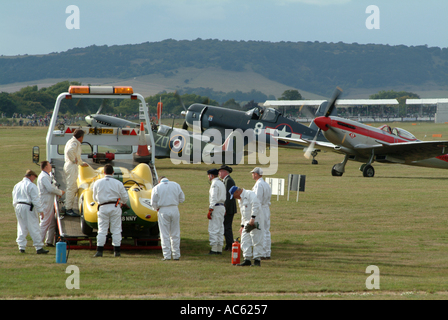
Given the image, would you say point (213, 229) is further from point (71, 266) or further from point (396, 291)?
point (396, 291)

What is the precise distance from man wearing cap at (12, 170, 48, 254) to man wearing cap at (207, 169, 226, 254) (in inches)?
139

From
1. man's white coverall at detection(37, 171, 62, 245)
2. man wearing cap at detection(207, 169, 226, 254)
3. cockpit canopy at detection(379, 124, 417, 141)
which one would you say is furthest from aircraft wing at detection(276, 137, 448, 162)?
man's white coverall at detection(37, 171, 62, 245)

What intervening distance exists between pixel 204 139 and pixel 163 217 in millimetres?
21155

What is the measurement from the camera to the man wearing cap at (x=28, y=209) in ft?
33.1

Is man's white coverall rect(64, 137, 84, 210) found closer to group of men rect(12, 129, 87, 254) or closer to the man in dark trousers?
group of men rect(12, 129, 87, 254)

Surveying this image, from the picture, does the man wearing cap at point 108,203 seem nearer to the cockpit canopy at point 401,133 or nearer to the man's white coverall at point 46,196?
the man's white coverall at point 46,196

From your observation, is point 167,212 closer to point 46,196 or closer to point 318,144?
point 46,196

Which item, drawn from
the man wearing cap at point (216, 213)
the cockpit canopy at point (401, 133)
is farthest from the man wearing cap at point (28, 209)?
the cockpit canopy at point (401, 133)

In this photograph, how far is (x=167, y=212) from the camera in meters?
9.84

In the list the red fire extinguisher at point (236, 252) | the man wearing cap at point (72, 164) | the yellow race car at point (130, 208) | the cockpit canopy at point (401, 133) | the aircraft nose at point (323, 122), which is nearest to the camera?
the red fire extinguisher at point (236, 252)

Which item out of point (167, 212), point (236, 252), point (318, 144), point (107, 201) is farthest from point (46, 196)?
point (318, 144)

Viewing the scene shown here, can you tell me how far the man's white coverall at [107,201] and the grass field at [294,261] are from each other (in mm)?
618

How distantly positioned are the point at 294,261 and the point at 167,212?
9.14 feet

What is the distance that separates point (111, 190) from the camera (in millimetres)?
9672
